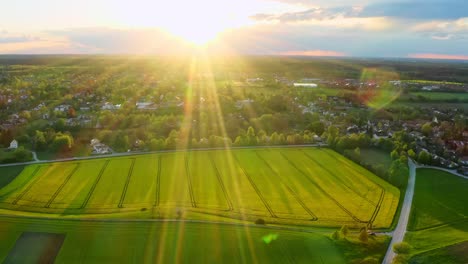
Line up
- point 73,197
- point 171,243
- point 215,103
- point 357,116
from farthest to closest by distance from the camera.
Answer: point 215,103 → point 357,116 → point 73,197 → point 171,243

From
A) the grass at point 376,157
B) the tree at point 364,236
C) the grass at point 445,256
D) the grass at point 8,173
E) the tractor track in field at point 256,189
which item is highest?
the tree at point 364,236

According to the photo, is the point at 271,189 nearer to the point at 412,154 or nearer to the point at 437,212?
the point at 437,212

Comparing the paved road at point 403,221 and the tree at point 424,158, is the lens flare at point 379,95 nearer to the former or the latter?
the tree at point 424,158

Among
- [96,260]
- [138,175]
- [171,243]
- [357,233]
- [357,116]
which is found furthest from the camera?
[357,116]

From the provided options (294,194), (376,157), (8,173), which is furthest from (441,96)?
(8,173)

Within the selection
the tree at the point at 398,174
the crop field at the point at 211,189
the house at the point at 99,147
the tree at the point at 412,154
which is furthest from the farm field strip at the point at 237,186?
the tree at the point at 412,154

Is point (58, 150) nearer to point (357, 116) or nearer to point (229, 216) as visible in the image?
point (229, 216)

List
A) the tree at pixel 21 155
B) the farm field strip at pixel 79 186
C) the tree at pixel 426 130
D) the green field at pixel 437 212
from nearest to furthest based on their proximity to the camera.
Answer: the green field at pixel 437 212 < the farm field strip at pixel 79 186 < the tree at pixel 21 155 < the tree at pixel 426 130

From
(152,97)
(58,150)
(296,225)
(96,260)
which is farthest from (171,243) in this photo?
(152,97)
